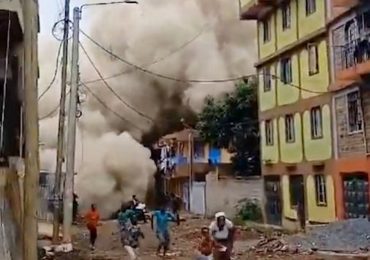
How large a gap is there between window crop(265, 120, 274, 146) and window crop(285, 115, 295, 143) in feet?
5.44

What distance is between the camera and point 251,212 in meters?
31.8

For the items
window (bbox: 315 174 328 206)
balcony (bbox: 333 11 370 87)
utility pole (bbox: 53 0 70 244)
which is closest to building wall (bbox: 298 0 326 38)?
balcony (bbox: 333 11 370 87)

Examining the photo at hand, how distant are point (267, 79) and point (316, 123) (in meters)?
5.22

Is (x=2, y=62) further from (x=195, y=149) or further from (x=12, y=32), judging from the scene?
(x=195, y=149)

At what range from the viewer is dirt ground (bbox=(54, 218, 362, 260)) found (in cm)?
1833

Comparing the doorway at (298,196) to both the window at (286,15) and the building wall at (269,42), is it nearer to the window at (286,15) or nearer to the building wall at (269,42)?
the building wall at (269,42)

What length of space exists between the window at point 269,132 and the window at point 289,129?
166cm

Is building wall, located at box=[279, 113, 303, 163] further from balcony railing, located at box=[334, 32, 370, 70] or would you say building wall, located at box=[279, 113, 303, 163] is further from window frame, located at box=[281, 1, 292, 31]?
balcony railing, located at box=[334, 32, 370, 70]

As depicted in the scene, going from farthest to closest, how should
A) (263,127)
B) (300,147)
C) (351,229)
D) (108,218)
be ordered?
(108,218)
(263,127)
(300,147)
(351,229)

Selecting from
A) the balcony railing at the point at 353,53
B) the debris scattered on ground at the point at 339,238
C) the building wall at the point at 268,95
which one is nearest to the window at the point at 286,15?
the building wall at the point at 268,95

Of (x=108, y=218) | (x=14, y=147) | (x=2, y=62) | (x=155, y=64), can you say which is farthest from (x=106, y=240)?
(x=155, y=64)

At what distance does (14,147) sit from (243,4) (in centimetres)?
1830

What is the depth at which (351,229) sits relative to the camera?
18.7 metres

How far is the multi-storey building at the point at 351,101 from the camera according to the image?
21203mm
